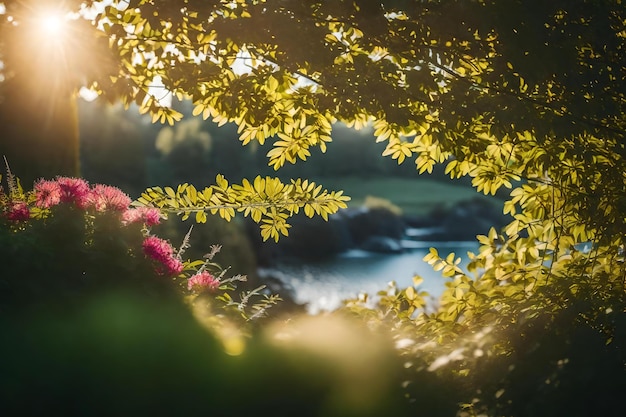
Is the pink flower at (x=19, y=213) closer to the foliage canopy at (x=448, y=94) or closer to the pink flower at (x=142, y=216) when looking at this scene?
the pink flower at (x=142, y=216)

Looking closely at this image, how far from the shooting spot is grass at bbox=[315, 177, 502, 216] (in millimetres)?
76625

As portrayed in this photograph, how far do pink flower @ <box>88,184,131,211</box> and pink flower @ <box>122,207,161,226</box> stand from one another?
71mm

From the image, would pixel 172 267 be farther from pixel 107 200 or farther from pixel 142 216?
pixel 107 200

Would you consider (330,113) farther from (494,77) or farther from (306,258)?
(306,258)

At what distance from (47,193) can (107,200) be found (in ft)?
1.69

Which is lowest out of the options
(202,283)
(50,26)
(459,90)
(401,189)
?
(202,283)

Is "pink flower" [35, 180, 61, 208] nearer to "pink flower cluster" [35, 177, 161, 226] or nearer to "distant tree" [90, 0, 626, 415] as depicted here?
"pink flower cluster" [35, 177, 161, 226]

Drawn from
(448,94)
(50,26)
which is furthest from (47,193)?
(448,94)

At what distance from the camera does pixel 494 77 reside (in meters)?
4.25

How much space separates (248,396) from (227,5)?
2793mm

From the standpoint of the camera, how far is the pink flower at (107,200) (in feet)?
15.4

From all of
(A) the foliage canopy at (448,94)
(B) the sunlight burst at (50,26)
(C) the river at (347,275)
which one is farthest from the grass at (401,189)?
(B) the sunlight burst at (50,26)

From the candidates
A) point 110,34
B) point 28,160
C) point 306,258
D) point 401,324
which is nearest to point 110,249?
point 110,34

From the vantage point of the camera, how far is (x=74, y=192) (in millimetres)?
4582
